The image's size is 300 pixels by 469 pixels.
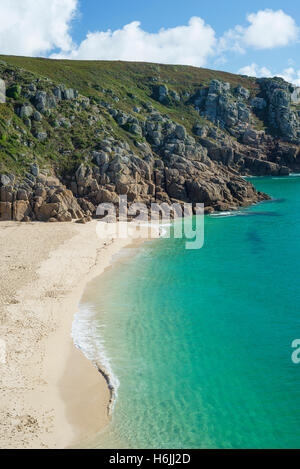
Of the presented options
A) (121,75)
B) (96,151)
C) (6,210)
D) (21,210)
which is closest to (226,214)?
(96,151)

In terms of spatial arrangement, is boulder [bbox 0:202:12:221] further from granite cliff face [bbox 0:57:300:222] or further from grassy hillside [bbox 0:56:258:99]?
grassy hillside [bbox 0:56:258:99]

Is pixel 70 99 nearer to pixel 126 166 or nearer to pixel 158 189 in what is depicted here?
pixel 126 166

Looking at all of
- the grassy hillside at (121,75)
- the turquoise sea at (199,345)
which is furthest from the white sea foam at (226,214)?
the grassy hillside at (121,75)

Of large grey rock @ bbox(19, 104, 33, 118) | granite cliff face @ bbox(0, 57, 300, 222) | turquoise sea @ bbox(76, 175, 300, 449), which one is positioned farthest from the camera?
large grey rock @ bbox(19, 104, 33, 118)

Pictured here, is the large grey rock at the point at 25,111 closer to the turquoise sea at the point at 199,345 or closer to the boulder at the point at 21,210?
the boulder at the point at 21,210

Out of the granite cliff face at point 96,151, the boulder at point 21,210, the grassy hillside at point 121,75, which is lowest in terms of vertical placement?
the boulder at point 21,210

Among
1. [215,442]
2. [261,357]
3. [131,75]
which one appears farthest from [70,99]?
[215,442]

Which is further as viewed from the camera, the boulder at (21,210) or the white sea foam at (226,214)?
the white sea foam at (226,214)

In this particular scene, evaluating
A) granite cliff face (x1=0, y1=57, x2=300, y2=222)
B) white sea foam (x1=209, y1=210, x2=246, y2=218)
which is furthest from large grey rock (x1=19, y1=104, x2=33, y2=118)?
white sea foam (x1=209, y1=210, x2=246, y2=218)
